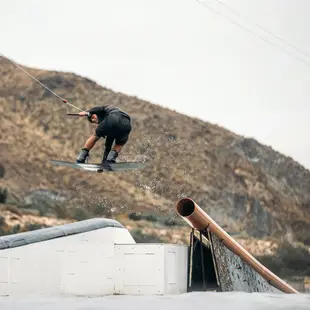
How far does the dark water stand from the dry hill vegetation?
99.2ft

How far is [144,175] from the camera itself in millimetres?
71000

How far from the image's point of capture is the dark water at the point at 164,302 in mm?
14656

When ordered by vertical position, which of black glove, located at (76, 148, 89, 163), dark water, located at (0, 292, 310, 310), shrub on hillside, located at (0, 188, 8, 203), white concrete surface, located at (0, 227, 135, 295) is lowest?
dark water, located at (0, 292, 310, 310)

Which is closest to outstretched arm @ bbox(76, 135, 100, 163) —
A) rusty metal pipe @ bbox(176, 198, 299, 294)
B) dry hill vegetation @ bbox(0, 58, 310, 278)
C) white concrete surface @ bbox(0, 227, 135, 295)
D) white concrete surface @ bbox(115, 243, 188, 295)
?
white concrete surface @ bbox(0, 227, 135, 295)

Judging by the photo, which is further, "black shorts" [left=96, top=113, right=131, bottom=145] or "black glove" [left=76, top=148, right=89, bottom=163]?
"black glove" [left=76, top=148, right=89, bottom=163]

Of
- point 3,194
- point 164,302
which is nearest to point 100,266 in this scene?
point 164,302

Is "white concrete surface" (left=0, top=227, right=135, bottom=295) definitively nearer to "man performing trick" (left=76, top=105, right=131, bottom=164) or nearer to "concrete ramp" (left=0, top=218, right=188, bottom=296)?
"concrete ramp" (left=0, top=218, right=188, bottom=296)

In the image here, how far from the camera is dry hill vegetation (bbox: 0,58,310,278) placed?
56375mm

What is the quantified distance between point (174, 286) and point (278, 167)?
2418 inches

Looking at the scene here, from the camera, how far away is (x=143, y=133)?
79.3 m

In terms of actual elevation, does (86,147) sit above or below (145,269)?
above

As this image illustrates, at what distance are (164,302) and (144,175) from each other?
5479cm

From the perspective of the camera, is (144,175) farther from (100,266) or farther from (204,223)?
(100,266)

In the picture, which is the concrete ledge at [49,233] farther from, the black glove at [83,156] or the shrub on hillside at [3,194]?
the shrub on hillside at [3,194]
